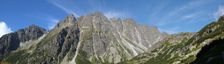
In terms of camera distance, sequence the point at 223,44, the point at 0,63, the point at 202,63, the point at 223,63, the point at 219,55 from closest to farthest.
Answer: the point at 223,63
the point at 219,55
the point at 202,63
the point at 223,44
the point at 0,63

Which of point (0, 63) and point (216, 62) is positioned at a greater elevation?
point (0, 63)

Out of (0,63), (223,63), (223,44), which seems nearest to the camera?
(223,63)

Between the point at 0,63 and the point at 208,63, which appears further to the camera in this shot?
the point at 0,63

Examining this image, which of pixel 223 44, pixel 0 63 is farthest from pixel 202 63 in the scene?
pixel 0 63

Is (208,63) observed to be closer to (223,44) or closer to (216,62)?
(216,62)

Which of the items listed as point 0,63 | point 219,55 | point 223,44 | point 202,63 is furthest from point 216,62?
point 0,63

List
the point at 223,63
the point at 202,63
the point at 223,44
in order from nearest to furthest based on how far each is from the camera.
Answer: the point at 223,63 → the point at 202,63 → the point at 223,44

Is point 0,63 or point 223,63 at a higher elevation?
point 0,63

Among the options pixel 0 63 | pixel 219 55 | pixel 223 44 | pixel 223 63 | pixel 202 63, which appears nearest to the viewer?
pixel 223 63

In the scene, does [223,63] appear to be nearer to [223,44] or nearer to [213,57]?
[213,57]
